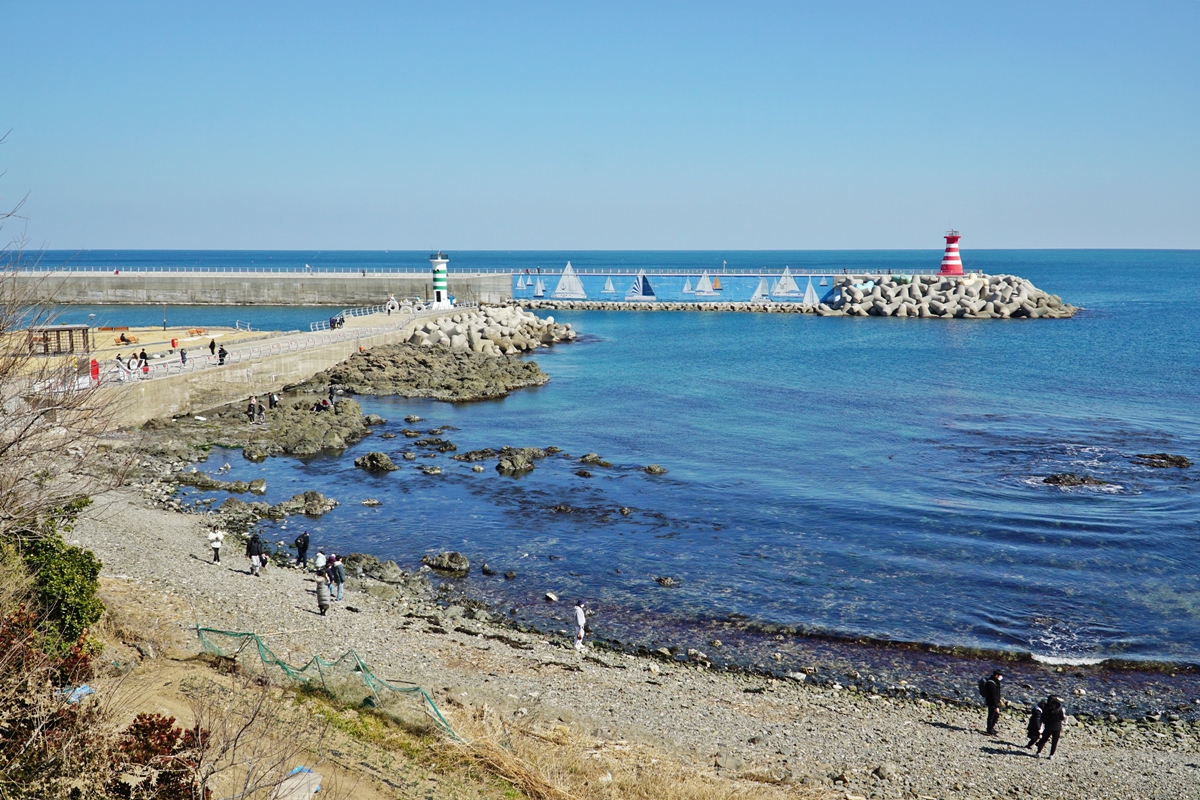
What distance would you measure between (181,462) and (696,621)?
19.1 meters

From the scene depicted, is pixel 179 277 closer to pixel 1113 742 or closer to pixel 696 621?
pixel 696 621

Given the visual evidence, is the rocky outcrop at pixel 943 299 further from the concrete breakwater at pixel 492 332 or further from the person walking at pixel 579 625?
the person walking at pixel 579 625

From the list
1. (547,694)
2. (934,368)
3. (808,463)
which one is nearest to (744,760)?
(547,694)

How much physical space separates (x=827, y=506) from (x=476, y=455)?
12.2 metres

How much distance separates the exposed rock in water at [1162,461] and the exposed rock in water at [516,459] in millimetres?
20414

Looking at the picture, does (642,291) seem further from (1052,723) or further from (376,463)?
(1052,723)

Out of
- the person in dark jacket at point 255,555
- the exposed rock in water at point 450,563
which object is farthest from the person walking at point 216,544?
the exposed rock in water at point 450,563

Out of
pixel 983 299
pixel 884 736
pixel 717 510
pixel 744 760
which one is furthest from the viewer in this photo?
pixel 983 299

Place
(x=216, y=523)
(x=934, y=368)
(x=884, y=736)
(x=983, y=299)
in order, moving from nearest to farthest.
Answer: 1. (x=884, y=736)
2. (x=216, y=523)
3. (x=934, y=368)
4. (x=983, y=299)

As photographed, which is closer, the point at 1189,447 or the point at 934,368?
the point at 1189,447

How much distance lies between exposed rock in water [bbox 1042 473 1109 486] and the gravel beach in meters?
14.1

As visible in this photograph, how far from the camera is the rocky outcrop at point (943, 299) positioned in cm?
8200

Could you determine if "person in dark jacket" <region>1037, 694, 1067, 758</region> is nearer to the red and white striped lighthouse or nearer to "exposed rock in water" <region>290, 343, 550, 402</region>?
"exposed rock in water" <region>290, 343, 550, 402</region>

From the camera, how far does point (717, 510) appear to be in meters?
26.1
